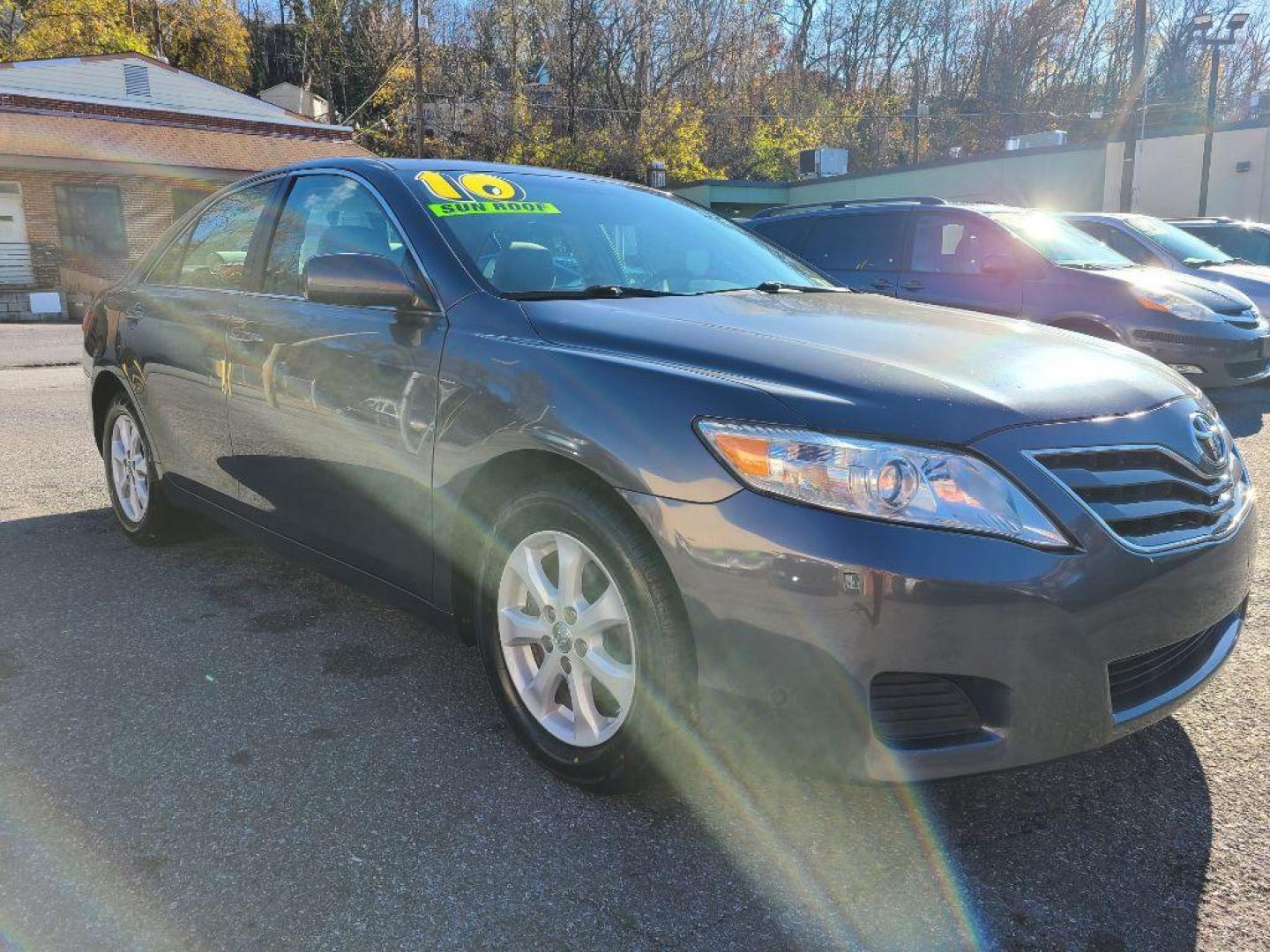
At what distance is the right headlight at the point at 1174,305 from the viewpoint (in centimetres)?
741

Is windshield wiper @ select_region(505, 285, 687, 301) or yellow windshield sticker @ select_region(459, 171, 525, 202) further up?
yellow windshield sticker @ select_region(459, 171, 525, 202)

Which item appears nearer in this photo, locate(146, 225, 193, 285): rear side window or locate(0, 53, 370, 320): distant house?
locate(146, 225, 193, 285): rear side window

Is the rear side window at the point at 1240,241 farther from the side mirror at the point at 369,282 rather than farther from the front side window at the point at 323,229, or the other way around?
the side mirror at the point at 369,282

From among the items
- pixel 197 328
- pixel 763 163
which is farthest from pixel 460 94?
pixel 197 328

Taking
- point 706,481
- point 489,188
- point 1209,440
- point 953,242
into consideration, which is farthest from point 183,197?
point 1209,440

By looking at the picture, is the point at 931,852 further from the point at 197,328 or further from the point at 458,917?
the point at 197,328

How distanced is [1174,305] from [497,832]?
7.09 m

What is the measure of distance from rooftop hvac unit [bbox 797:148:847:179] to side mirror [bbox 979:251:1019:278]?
25361 mm

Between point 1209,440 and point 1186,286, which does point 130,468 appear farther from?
point 1186,286

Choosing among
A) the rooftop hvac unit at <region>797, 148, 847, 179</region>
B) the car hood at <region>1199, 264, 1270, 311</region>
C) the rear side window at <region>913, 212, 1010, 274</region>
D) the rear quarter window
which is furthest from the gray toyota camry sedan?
the rooftop hvac unit at <region>797, 148, 847, 179</region>

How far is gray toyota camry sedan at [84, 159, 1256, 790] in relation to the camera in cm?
195

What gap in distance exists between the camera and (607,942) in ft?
6.35

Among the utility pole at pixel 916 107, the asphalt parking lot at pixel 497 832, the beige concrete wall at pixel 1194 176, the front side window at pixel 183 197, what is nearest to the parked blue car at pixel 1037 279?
the asphalt parking lot at pixel 497 832

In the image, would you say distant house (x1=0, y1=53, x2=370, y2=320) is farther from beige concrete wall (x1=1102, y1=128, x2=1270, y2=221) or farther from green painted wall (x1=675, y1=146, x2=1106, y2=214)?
beige concrete wall (x1=1102, y1=128, x2=1270, y2=221)
